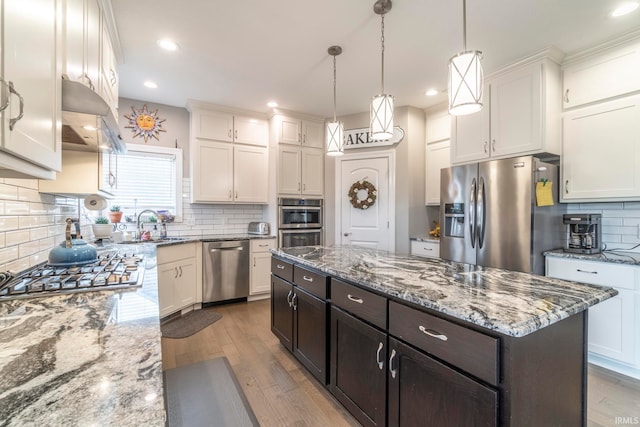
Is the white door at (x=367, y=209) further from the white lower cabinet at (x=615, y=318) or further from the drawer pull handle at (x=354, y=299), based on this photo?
the drawer pull handle at (x=354, y=299)

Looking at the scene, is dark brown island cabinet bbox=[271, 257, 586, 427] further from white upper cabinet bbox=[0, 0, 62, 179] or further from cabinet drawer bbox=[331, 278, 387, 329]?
white upper cabinet bbox=[0, 0, 62, 179]

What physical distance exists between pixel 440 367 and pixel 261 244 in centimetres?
312

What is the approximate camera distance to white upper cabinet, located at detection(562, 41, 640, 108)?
2336mm

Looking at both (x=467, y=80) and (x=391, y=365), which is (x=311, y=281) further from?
(x=467, y=80)

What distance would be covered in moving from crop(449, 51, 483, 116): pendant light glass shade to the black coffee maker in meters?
1.88

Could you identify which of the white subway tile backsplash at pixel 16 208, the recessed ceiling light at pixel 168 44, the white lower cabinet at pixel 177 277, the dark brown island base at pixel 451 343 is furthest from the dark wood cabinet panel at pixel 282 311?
the recessed ceiling light at pixel 168 44

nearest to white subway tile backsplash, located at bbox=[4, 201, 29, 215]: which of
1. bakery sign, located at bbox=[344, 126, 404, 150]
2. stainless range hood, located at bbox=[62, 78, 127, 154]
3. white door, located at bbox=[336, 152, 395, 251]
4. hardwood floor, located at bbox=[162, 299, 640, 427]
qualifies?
stainless range hood, located at bbox=[62, 78, 127, 154]

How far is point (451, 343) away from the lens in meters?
1.11

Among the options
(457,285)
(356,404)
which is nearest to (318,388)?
(356,404)

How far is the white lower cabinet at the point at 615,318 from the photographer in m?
2.14

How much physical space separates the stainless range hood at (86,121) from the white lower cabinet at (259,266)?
208cm

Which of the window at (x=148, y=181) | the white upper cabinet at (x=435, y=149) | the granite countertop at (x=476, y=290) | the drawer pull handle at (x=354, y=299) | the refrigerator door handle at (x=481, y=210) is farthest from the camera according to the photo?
the white upper cabinet at (x=435, y=149)

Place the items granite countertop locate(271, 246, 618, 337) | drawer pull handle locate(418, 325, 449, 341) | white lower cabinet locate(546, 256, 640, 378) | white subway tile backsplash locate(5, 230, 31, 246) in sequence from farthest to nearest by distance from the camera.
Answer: white lower cabinet locate(546, 256, 640, 378)
white subway tile backsplash locate(5, 230, 31, 246)
drawer pull handle locate(418, 325, 449, 341)
granite countertop locate(271, 246, 618, 337)

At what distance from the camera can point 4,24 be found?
2.37 ft
